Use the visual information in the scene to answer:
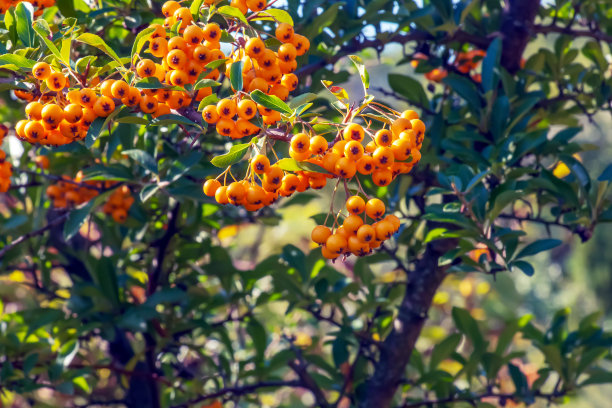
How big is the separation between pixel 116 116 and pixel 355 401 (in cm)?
130

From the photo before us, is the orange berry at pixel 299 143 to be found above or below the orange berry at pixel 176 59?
below

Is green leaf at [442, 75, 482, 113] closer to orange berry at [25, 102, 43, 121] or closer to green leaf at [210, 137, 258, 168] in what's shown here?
green leaf at [210, 137, 258, 168]

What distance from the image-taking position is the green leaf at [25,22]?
1384 mm

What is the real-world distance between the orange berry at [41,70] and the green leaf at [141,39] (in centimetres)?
16

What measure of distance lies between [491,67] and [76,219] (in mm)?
1240

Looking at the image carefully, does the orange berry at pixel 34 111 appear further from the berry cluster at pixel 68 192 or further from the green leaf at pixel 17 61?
the berry cluster at pixel 68 192

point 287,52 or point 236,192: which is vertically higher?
point 287,52

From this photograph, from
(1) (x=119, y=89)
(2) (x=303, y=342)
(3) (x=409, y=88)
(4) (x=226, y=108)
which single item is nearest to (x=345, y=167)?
(4) (x=226, y=108)

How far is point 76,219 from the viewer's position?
5.49ft

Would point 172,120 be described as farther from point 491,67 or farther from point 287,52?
point 491,67

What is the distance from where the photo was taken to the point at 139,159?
165 cm

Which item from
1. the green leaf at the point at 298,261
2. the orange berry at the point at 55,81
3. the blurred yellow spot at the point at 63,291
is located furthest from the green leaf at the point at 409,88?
the blurred yellow spot at the point at 63,291

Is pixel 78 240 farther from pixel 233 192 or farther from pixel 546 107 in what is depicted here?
pixel 546 107

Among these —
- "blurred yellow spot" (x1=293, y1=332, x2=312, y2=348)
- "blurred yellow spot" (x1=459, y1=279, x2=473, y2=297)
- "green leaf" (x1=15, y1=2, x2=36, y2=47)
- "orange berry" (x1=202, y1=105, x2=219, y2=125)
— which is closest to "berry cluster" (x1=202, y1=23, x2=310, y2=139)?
"orange berry" (x1=202, y1=105, x2=219, y2=125)
